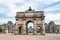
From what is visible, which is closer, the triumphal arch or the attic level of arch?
the triumphal arch

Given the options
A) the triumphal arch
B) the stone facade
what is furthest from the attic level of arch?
the stone facade

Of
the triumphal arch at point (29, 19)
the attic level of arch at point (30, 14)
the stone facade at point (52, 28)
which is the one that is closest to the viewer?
the triumphal arch at point (29, 19)

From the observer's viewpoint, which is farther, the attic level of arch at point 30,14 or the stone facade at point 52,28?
the stone facade at point 52,28

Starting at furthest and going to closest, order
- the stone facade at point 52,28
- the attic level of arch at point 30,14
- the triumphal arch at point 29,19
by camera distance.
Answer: the stone facade at point 52,28 < the attic level of arch at point 30,14 < the triumphal arch at point 29,19

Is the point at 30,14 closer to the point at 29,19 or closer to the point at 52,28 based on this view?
the point at 29,19

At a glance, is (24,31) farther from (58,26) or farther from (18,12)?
(58,26)

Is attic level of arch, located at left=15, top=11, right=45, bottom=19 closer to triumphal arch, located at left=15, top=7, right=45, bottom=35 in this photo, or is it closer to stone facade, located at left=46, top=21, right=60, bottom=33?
triumphal arch, located at left=15, top=7, right=45, bottom=35

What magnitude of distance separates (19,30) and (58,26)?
8220 cm

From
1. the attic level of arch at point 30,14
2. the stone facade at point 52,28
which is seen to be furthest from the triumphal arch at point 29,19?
the stone facade at point 52,28

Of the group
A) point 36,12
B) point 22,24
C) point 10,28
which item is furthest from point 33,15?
point 10,28

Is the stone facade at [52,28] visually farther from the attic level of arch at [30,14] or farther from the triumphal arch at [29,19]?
the attic level of arch at [30,14]

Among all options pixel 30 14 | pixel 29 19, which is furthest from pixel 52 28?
pixel 30 14

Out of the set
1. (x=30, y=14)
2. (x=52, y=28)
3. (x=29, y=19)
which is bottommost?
(x=52, y=28)

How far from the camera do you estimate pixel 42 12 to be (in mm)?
61375
